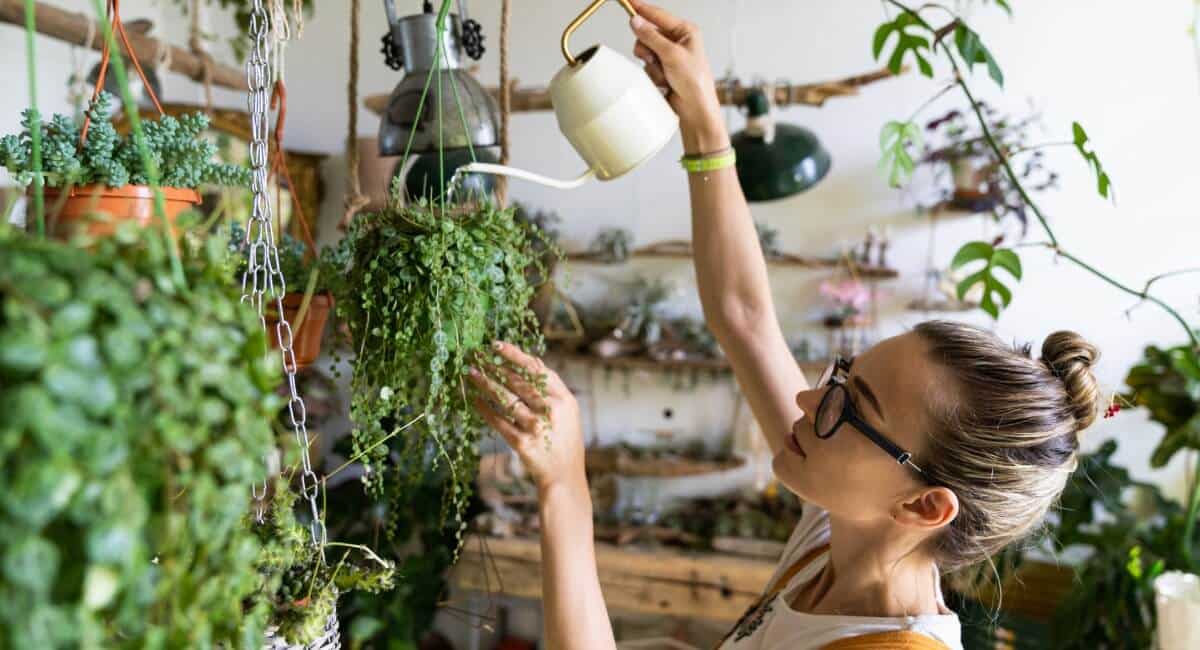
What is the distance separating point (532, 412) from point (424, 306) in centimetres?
20

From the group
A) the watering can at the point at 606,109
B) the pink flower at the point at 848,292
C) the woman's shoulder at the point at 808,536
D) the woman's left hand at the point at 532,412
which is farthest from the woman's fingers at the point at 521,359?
the pink flower at the point at 848,292

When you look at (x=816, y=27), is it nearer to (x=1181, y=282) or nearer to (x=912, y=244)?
(x=912, y=244)

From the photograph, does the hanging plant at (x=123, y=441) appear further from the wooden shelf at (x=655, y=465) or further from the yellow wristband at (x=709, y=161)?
the wooden shelf at (x=655, y=465)

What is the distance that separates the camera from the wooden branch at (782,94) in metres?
2.44

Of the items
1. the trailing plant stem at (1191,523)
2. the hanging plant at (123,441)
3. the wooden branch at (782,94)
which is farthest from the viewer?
the wooden branch at (782,94)

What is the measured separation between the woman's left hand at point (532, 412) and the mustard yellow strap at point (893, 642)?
1.30ft

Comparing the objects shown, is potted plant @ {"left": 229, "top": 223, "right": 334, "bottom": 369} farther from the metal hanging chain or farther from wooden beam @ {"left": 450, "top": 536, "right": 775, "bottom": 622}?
wooden beam @ {"left": 450, "top": 536, "right": 775, "bottom": 622}

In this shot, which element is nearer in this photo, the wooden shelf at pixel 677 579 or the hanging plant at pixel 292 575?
the hanging plant at pixel 292 575

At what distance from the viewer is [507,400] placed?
1.00 m

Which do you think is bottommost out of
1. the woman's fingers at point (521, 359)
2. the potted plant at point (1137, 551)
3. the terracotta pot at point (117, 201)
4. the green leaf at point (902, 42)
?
the potted plant at point (1137, 551)

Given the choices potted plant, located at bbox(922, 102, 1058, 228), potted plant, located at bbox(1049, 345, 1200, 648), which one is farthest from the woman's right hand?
potted plant, located at bbox(922, 102, 1058, 228)

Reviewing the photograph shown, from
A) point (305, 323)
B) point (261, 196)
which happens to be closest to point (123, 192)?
point (261, 196)

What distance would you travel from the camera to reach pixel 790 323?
3.23 metres

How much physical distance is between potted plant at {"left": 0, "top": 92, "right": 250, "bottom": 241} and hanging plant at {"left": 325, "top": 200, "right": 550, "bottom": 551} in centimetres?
19
